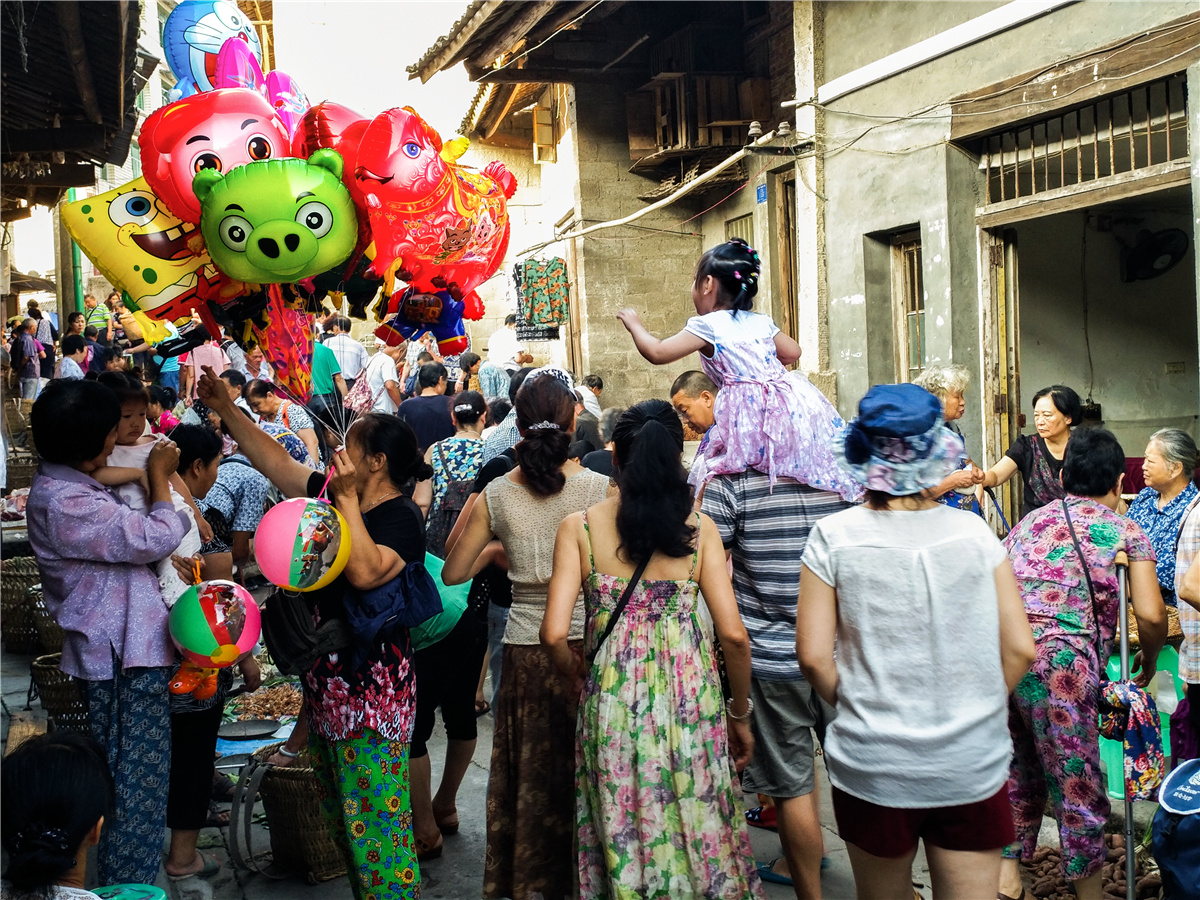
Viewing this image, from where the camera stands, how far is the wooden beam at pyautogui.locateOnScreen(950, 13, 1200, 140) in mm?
6812

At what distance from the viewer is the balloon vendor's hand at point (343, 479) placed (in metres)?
3.48

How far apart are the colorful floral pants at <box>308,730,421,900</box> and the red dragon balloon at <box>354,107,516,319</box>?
63.2 inches

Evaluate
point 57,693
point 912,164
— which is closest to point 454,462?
point 57,693

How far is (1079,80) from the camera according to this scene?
7.50 m

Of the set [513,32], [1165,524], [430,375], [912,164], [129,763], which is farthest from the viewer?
[513,32]

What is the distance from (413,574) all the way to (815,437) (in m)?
1.46

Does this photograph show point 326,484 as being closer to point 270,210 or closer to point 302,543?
point 302,543

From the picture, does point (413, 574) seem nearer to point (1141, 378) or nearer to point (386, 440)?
point (386, 440)

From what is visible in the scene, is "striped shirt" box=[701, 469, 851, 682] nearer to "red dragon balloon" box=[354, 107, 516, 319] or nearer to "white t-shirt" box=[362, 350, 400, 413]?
"red dragon balloon" box=[354, 107, 516, 319]

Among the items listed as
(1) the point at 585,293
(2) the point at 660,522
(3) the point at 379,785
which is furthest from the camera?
(1) the point at 585,293

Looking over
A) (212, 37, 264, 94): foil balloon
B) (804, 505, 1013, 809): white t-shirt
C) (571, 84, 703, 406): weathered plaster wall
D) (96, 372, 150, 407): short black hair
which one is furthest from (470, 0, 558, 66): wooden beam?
(804, 505, 1013, 809): white t-shirt

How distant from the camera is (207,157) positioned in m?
3.66

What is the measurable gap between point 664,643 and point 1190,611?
2.00 metres

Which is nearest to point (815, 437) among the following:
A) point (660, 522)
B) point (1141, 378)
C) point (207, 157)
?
point (660, 522)
